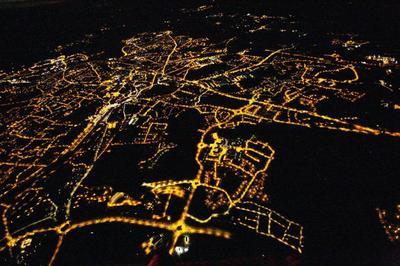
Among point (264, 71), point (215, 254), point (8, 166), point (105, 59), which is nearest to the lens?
point (215, 254)

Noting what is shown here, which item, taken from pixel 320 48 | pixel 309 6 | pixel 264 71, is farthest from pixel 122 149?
pixel 309 6

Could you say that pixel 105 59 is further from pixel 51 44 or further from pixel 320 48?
pixel 320 48

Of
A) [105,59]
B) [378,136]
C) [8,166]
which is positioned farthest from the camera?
[105,59]

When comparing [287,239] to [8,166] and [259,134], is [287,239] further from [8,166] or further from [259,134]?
[8,166]

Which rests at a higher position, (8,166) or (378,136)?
(378,136)

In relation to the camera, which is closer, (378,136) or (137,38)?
(378,136)

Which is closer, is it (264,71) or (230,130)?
(230,130)

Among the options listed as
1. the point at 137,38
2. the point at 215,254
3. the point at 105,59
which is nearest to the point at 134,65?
the point at 105,59

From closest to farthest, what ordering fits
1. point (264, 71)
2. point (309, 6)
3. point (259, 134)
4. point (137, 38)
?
point (259, 134)
point (264, 71)
point (137, 38)
point (309, 6)

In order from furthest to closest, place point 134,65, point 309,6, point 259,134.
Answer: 1. point 309,6
2. point 134,65
3. point 259,134
